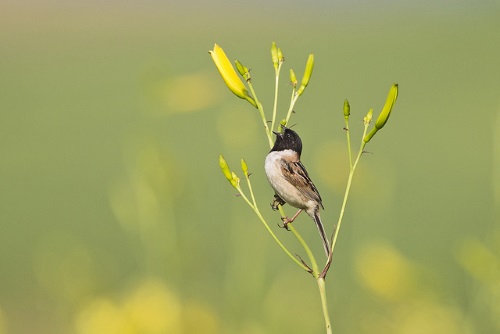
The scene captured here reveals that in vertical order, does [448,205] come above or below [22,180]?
above

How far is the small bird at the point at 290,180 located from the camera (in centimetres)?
263

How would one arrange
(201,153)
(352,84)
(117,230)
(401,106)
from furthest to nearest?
(352,84) < (401,106) < (201,153) < (117,230)

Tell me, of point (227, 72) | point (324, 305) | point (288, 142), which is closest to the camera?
point (324, 305)

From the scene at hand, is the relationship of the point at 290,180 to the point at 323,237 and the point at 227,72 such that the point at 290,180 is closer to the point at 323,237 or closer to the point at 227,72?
the point at 323,237

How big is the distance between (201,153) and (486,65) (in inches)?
461

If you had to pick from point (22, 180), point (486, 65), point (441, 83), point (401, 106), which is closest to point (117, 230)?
point (22, 180)

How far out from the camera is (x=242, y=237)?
393 cm

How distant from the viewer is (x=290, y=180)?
8.83ft

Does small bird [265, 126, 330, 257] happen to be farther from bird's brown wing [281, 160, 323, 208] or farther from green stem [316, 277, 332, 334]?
green stem [316, 277, 332, 334]

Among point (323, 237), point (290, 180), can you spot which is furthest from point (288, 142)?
point (323, 237)

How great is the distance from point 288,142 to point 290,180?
0.11 metres

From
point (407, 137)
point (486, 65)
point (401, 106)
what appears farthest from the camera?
point (486, 65)

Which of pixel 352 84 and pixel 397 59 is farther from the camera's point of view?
pixel 397 59

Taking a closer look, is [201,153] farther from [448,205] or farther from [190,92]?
[190,92]
